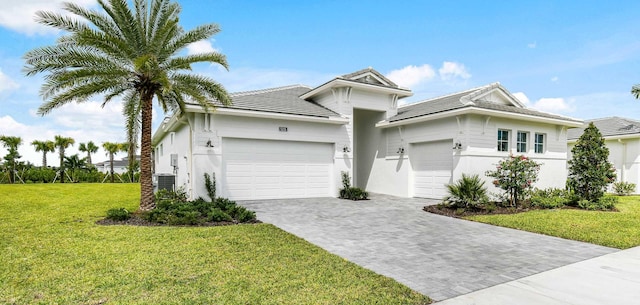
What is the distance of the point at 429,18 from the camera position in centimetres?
1239

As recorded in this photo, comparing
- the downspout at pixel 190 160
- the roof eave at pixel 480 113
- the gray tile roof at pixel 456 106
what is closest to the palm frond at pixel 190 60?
the downspout at pixel 190 160

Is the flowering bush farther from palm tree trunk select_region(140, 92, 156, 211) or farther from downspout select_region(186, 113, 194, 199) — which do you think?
palm tree trunk select_region(140, 92, 156, 211)

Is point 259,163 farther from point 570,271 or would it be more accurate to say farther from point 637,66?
point 637,66

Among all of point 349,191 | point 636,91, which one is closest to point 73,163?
point 349,191

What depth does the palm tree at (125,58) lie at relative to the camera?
28.0ft

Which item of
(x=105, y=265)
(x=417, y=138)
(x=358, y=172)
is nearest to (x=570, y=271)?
(x=105, y=265)

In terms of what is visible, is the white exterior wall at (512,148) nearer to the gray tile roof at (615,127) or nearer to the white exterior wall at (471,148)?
the white exterior wall at (471,148)

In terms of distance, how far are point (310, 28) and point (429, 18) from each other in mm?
4548

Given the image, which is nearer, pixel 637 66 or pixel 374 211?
pixel 374 211

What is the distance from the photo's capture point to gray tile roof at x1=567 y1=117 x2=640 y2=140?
17844 mm

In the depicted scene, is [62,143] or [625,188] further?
[62,143]

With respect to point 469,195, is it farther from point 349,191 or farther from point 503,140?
point 349,191

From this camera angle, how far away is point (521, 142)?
14.2m

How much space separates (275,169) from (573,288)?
10.7 metres
